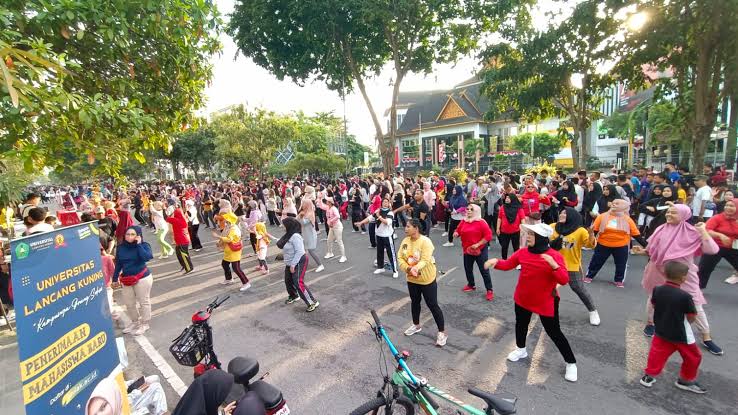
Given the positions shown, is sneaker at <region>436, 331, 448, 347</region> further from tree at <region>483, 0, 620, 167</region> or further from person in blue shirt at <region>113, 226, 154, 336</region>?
tree at <region>483, 0, 620, 167</region>

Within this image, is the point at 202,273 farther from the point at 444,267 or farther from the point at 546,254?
the point at 546,254

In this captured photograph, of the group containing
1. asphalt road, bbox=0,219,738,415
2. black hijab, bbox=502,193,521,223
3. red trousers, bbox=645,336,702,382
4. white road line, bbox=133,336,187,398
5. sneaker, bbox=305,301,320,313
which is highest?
black hijab, bbox=502,193,521,223

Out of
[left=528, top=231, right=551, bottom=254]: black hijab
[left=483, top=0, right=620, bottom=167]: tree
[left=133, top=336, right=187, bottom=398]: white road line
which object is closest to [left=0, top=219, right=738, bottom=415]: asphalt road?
[left=133, top=336, right=187, bottom=398]: white road line

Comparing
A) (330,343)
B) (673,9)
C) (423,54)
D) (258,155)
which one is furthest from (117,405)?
(258,155)

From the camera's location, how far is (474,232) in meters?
5.94

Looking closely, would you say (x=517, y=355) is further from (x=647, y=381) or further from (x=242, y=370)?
(x=242, y=370)

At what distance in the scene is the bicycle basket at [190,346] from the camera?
3.19 metres

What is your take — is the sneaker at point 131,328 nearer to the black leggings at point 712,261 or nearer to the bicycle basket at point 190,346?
the bicycle basket at point 190,346

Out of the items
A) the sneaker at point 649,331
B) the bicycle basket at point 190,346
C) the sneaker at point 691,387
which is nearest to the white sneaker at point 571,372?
the sneaker at point 691,387

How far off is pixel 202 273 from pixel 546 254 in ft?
25.4

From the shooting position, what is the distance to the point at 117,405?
2.75m

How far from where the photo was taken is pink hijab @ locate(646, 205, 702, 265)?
4336 millimetres

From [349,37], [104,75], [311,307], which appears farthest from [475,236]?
[349,37]

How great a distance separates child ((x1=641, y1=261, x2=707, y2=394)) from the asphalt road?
152 mm
